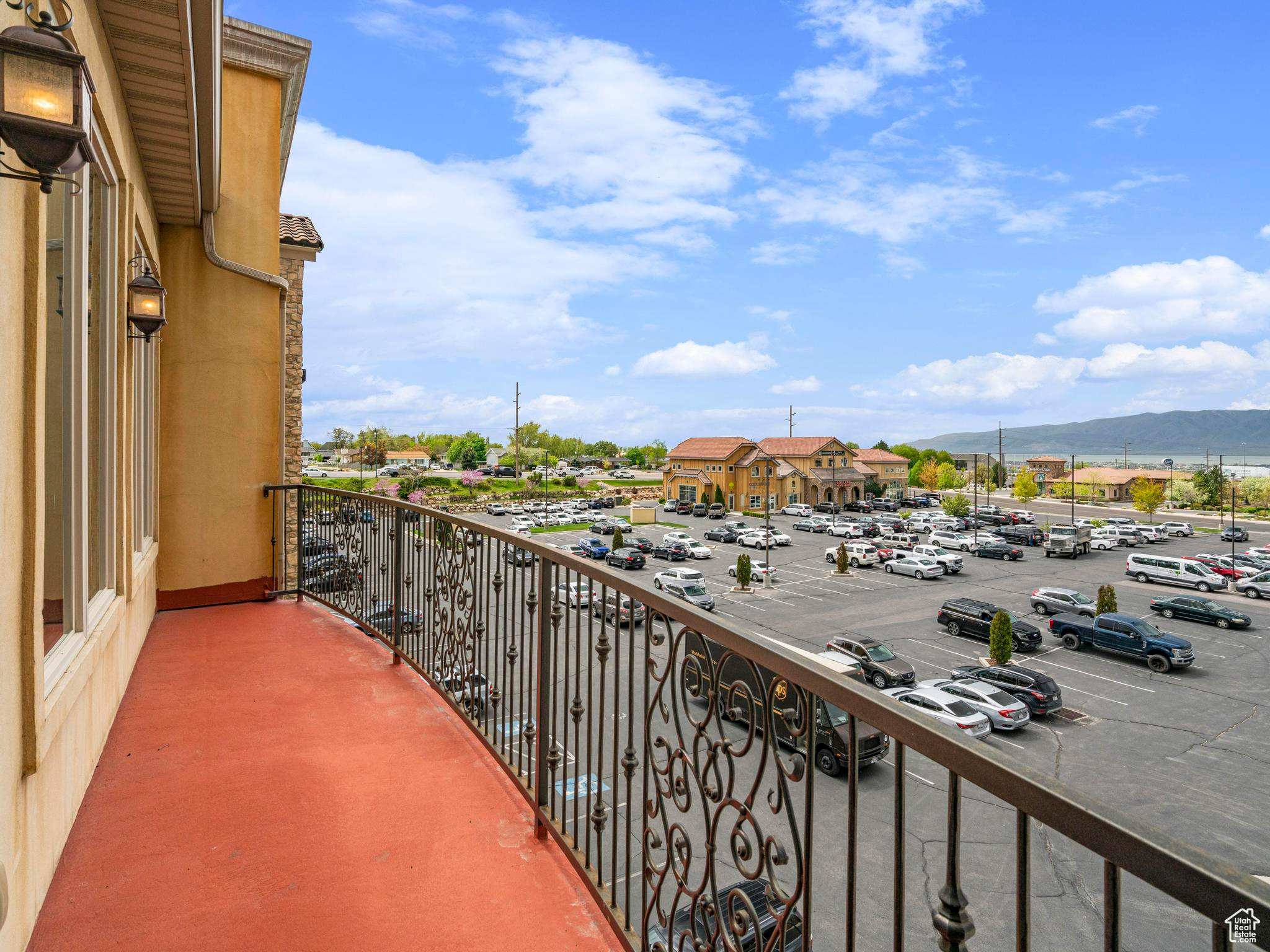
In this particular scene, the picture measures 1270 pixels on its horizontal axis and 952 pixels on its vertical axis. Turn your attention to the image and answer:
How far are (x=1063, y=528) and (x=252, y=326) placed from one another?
1735 inches

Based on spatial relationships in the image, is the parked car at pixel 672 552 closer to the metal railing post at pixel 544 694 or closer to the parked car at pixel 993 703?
the parked car at pixel 993 703

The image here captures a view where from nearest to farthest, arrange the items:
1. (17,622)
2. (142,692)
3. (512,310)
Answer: (17,622) → (142,692) → (512,310)

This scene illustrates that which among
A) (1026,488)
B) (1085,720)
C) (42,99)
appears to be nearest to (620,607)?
(42,99)

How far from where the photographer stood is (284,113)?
6.95 metres

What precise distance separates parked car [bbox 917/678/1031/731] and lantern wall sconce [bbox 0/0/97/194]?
16.4 metres

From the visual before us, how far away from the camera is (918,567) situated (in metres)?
31.4

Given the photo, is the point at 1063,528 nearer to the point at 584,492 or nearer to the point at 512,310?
the point at 584,492

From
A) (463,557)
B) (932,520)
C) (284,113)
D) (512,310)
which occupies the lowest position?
(932,520)

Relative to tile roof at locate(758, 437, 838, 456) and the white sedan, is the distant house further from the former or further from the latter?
the white sedan

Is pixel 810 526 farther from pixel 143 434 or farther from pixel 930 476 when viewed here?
pixel 143 434

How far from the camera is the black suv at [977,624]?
20297mm

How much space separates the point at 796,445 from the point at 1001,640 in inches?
1666

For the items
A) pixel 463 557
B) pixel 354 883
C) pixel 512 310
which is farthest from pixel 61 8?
pixel 512 310

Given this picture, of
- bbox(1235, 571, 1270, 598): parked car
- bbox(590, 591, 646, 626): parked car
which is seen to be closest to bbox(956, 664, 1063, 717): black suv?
bbox(590, 591, 646, 626): parked car
